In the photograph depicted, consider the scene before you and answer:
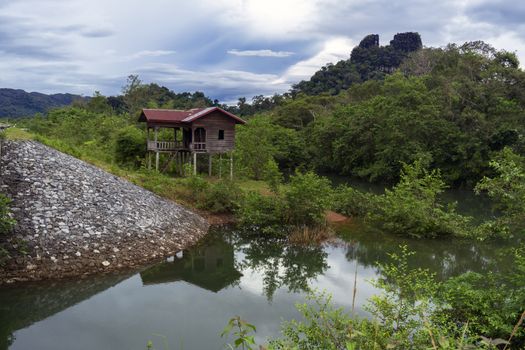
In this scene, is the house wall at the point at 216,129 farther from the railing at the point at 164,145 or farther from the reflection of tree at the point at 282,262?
the reflection of tree at the point at 282,262

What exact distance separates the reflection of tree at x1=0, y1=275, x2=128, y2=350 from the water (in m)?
0.02

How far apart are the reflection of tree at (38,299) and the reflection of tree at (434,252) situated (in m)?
8.07

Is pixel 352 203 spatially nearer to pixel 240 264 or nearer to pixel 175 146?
pixel 240 264

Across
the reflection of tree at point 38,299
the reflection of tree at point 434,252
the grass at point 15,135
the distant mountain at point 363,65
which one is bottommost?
the reflection of tree at point 434,252

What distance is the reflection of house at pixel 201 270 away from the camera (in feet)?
38.6

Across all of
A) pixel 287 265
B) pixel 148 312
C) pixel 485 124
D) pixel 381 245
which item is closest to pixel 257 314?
Result: pixel 148 312

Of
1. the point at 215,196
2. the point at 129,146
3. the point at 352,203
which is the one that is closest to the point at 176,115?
the point at 129,146

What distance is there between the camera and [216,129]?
963 inches

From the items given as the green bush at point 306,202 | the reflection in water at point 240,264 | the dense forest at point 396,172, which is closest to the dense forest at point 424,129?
the dense forest at point 396,172

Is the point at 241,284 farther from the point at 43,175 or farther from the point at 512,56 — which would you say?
the point at 512,56

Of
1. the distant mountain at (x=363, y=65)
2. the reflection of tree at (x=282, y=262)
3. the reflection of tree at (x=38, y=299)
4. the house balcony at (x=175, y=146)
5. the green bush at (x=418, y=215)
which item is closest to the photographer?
the reflection of tree at (x=38, y=299)

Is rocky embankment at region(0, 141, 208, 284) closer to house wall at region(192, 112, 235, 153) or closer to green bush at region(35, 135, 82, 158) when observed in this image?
green bush at region(35, 135, 82, 158)

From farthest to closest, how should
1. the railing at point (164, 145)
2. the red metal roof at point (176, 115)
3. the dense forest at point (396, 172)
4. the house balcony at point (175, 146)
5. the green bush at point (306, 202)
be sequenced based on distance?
the railing at point (164, 145)
the house balcony at point (175, 146)
the red metal roof at point (176, 115)
the green bush at point (306, 202)
the dense forest at point (396, 172)

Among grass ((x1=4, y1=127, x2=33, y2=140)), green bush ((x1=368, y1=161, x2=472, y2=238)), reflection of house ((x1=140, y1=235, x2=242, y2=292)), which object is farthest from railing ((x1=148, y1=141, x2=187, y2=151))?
green bush ((x1=368, y1=161, x2=472, y2=238))
